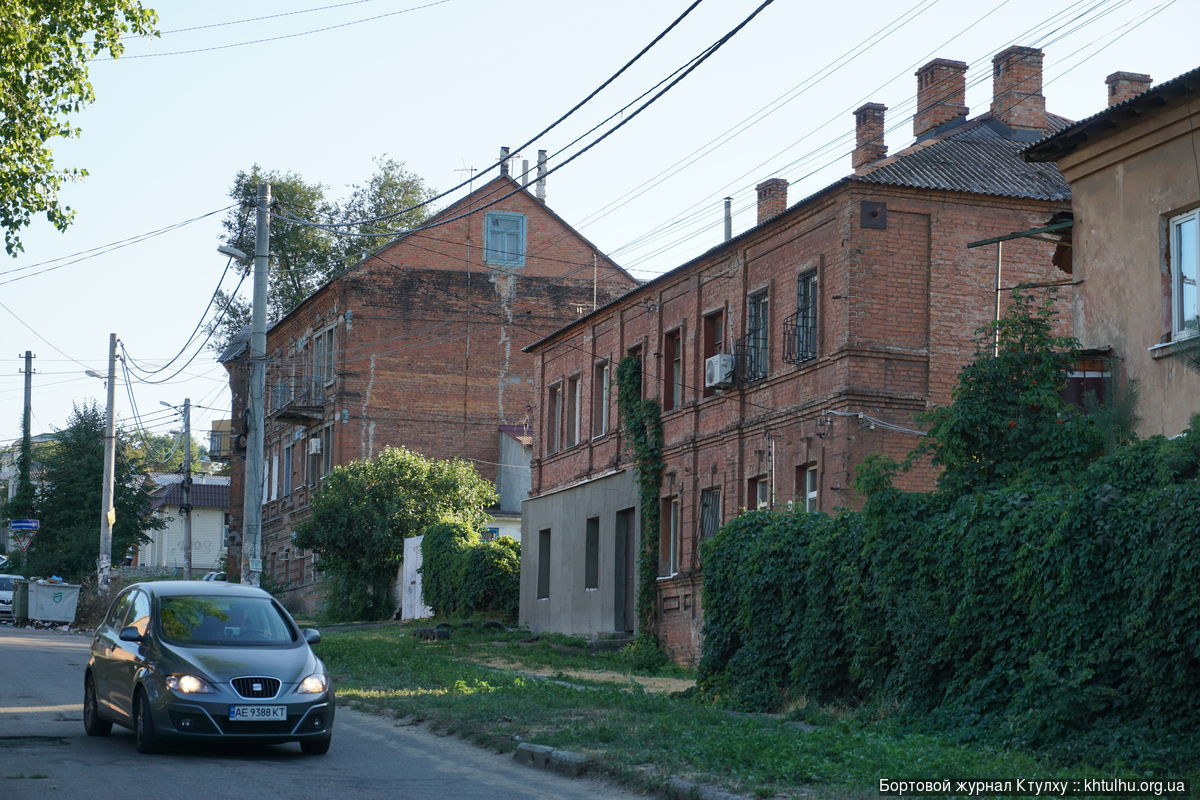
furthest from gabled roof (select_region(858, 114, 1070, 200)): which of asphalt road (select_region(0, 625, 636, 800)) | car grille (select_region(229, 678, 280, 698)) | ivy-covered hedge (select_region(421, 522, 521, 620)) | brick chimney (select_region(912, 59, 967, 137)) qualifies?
ivy-covered hedge (select_region(421, 522, 521, 620))

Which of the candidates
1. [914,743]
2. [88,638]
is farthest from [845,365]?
[88,638]

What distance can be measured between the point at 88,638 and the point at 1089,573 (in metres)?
30.2

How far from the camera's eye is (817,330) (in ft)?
Result: 82.6

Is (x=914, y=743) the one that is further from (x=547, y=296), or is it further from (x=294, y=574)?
(x=294, y=574)

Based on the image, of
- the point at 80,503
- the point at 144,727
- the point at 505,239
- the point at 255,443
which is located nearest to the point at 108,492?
the point at 80,503

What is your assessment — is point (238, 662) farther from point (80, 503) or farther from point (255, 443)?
point (80, 503)

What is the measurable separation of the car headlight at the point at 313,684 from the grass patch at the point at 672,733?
6.16 feet

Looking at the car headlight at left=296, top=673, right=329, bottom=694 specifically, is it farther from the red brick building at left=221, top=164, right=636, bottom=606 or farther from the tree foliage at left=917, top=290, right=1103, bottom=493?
the red brick building at left=221, top=164, right=636, bottom=606

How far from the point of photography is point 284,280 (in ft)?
196

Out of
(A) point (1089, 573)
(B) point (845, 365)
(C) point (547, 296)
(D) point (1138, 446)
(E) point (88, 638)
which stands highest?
(C) point (547, 296)

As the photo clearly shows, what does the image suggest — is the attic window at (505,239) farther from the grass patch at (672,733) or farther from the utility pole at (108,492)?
the grass patch at (672,733)

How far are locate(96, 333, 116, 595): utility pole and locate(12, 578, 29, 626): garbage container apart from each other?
87.6 inches

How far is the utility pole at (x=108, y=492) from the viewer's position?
4241 centimetres

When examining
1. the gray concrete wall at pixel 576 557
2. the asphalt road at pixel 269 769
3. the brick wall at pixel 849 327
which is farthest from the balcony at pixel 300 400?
the asphalt road at pixel 269 769
